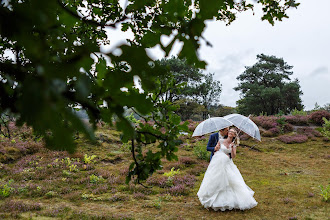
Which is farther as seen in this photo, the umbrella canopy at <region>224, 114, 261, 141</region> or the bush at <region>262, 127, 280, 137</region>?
the bush at <region>262, 127, 280, 137</region>

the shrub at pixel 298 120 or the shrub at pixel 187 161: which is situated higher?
the shrub at pixel 298 120

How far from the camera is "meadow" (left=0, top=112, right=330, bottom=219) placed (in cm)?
558

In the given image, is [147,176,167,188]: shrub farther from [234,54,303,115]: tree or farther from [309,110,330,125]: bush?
[234,54,303,115]: tree

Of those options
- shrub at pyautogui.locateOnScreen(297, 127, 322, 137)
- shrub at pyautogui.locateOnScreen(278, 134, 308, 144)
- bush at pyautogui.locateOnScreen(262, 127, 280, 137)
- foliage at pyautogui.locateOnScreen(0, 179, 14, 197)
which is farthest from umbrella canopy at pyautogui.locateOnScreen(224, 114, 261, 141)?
shrub at pyautogui.locateOnScreen(297, 127, 322, 137)

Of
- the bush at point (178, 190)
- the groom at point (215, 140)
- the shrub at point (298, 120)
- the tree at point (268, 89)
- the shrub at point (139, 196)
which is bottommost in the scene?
the shrub at point (139, 196)

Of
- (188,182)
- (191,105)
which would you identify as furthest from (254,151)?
(191,105)

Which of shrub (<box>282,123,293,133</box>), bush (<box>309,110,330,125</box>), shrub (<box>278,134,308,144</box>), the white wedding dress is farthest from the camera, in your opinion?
bush (<box>309,110,330,125</box>)

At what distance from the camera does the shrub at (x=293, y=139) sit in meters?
14.3

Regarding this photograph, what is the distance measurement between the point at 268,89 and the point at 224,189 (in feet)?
97.7

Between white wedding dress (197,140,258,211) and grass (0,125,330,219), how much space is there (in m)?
0.19

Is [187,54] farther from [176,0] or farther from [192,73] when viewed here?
[192,73]

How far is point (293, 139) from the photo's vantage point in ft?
47.2

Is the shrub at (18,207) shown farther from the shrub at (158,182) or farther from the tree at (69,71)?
the tree at (69,71)

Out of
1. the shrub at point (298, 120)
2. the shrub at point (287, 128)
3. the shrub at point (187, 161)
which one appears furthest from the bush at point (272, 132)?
the shrub at point (187, 161)
